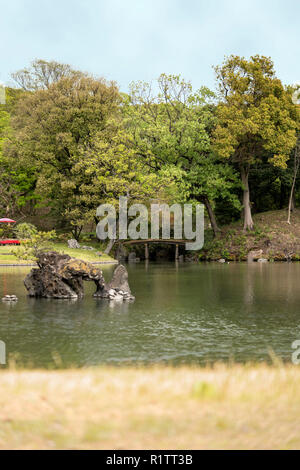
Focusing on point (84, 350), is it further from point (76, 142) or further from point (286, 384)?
point (76, 142)

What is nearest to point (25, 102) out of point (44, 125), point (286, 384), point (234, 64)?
point (44, 125)

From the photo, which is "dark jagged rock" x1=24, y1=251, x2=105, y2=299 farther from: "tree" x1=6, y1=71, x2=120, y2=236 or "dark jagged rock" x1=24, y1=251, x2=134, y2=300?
"tree" x1=6, y1=71, x2=120, y2=236

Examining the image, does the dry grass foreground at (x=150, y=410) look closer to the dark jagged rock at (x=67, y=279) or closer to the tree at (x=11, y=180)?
the dark jagged rock at (x=67, y=279)

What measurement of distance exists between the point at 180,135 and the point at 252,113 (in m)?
6.55

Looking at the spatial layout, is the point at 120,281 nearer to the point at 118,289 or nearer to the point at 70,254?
the point at 118,289

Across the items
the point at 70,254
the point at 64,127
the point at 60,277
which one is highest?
the point at 64,127

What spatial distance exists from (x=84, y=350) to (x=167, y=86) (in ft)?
123

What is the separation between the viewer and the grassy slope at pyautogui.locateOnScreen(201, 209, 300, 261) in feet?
140

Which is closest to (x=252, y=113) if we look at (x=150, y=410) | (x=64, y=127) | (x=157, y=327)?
(x=64, y=127)

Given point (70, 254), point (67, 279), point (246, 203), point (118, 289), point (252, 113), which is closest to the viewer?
point (118, 289)

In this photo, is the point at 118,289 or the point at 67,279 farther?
the point at 67,279

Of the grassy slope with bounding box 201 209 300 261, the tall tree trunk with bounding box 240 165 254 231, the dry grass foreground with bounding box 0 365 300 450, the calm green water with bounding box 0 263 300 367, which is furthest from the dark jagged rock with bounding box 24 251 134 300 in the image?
the tall tree trunk with bounding box 240 165 254 231

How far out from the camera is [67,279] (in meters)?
18.0

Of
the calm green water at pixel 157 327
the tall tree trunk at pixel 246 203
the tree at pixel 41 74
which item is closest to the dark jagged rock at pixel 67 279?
the calm green water at pixel 157 327
